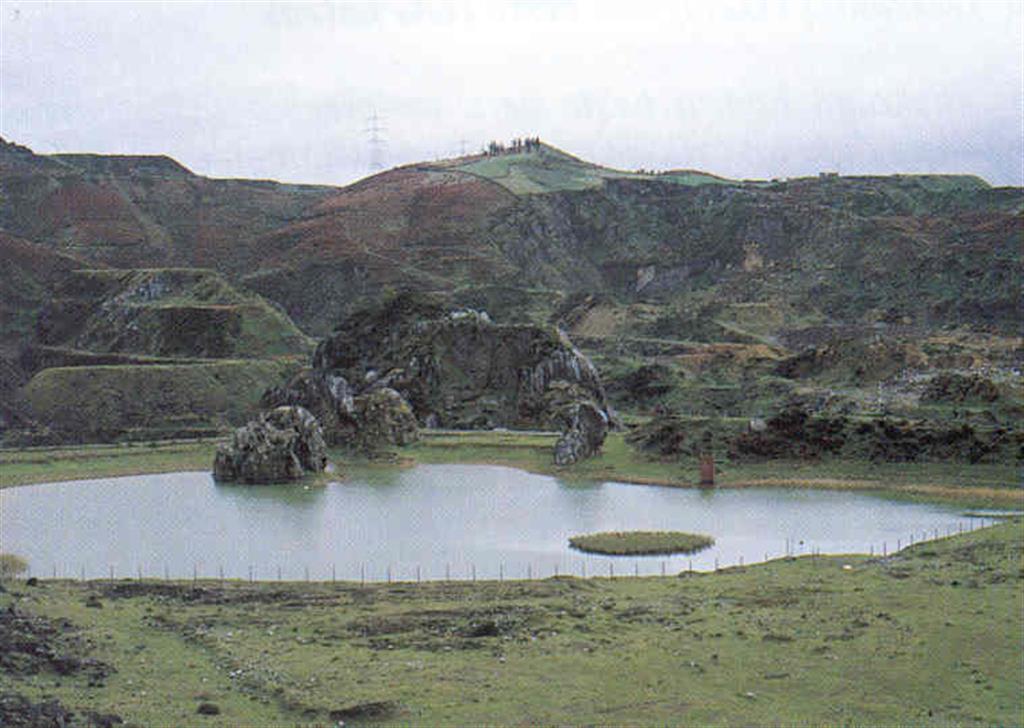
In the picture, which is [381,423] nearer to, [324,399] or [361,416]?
[361,416]

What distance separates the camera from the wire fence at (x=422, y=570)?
51844mm

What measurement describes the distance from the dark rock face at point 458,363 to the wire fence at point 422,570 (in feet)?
188

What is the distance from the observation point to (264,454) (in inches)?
3425

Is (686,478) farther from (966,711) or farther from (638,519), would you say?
(966,711)

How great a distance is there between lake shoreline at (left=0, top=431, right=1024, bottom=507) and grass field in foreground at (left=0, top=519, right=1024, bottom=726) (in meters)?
30.0

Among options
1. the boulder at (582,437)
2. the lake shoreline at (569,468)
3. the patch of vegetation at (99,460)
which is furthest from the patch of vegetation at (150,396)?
the boulder at (582,437)

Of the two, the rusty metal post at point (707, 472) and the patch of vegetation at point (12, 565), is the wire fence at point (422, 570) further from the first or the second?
the rusty metal post at point (707, 472)

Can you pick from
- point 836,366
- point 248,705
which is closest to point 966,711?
point 248,705

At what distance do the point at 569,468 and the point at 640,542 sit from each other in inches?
1173

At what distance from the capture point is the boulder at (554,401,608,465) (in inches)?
3622

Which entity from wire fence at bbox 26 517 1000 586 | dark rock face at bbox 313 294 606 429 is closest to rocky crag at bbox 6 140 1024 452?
dark rock face at bbox 313 294 606 429

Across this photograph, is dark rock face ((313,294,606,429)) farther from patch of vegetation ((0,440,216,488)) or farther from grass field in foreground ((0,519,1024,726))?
grass field in foreground ((0,519,1024,726))

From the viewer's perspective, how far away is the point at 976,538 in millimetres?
56156

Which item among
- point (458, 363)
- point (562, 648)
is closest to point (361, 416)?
point (458, 363)
